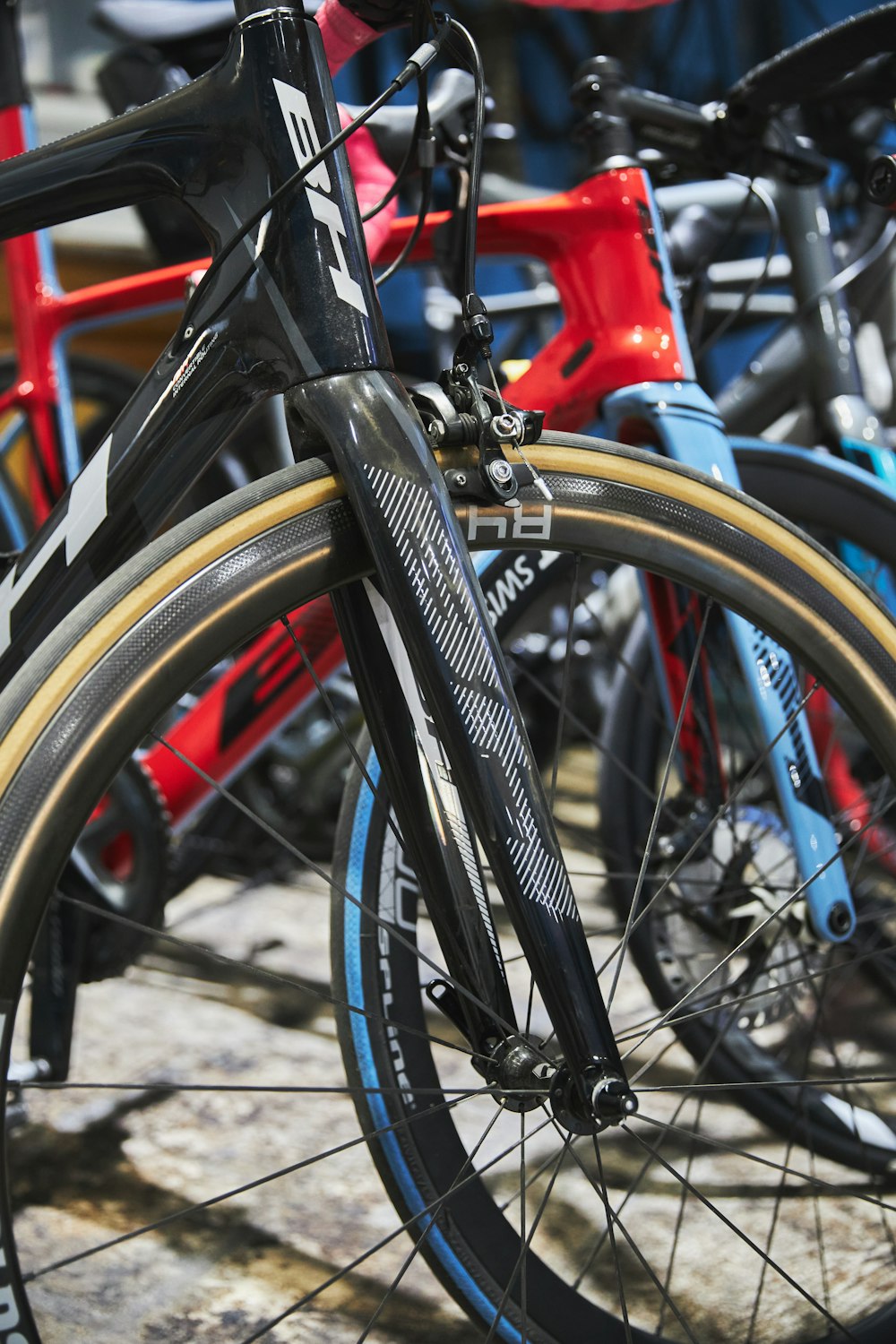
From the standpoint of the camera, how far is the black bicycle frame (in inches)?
22.7

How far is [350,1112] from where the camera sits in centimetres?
123

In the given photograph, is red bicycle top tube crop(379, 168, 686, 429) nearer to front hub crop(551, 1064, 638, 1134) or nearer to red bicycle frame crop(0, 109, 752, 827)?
red bicycle frame crop(0, 109, 752, 827)

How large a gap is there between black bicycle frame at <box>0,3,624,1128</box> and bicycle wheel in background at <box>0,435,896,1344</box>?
0.04 m

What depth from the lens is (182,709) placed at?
155 cm

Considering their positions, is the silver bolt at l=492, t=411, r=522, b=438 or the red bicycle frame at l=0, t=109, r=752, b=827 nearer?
the silver bolt at l=492, t=411, r=522, b=438

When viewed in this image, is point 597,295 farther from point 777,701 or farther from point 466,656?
point 466,656

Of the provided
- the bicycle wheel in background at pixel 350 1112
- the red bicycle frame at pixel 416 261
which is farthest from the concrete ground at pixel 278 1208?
the red bicycle frame at pixel 416 261

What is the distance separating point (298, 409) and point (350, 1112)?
84 cm

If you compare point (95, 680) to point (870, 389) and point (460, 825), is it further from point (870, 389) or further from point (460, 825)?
point (870, 389)

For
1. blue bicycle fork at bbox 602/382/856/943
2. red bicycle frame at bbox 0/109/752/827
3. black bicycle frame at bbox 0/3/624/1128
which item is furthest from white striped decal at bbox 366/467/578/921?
blue bicycle fork at bbox 602/382/856/943

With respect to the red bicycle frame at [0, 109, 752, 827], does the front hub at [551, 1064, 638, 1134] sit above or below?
below

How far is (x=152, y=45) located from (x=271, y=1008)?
1218mm

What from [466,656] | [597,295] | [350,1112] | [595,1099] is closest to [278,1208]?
[350,1112]

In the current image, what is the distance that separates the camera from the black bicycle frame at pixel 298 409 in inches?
22.7
